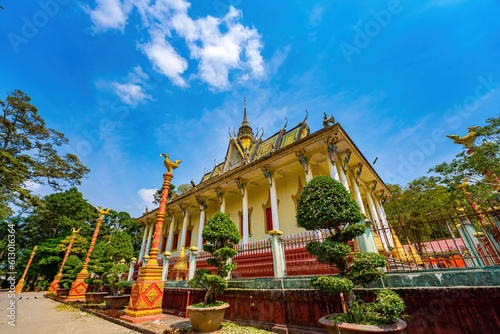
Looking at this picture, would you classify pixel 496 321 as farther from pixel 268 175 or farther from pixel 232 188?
pixel 232 188

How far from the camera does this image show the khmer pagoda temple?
9406mm

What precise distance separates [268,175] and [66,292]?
14158 mm

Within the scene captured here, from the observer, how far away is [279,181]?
1238 centimetres

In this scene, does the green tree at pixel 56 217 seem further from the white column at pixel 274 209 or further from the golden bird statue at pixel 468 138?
the golden bird statue at pixel 468 138

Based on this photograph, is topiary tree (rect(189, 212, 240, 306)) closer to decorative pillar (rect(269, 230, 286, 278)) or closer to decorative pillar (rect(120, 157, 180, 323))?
decorative pillar (rect(269, 230, 286, 278))

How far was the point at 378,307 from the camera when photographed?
259 cm

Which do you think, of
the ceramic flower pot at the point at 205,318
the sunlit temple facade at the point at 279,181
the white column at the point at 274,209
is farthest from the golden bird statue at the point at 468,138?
the ceramic flower pot at the point at 205,318

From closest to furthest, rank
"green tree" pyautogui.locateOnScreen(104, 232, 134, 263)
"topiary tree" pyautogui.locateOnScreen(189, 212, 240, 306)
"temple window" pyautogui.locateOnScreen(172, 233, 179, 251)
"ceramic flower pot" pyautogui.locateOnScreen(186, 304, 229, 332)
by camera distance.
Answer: "ceramic flower pot" pyautogui.locateOnScreen(186, 304, 229, 332)
"topiary tree" pyautogui.locateOnScreen(189, 212, 240, 306)
"green tree" pyautogui.locateOnScreen(104, 232, 134, 263)
"temple window" pyautogui.locateOnScreen(172, 233, 179, 251)

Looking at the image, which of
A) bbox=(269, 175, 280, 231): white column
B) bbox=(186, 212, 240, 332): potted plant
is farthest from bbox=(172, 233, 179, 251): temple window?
bbox=(186, 212, 240, 332): potted plant

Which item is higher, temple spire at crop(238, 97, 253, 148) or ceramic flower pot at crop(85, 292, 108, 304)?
temple spire at crop(238, 97, 253, 148)

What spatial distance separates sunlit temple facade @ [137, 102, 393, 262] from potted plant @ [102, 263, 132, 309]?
15.9ft

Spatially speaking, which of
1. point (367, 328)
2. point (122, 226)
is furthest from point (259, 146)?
point (122, 226)

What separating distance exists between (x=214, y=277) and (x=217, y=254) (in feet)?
1.84

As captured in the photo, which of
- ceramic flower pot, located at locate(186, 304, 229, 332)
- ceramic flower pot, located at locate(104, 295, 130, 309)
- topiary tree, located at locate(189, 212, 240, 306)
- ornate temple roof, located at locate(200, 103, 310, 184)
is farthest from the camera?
ornate temple roof, located at locate(200, 103, 310, 184)
